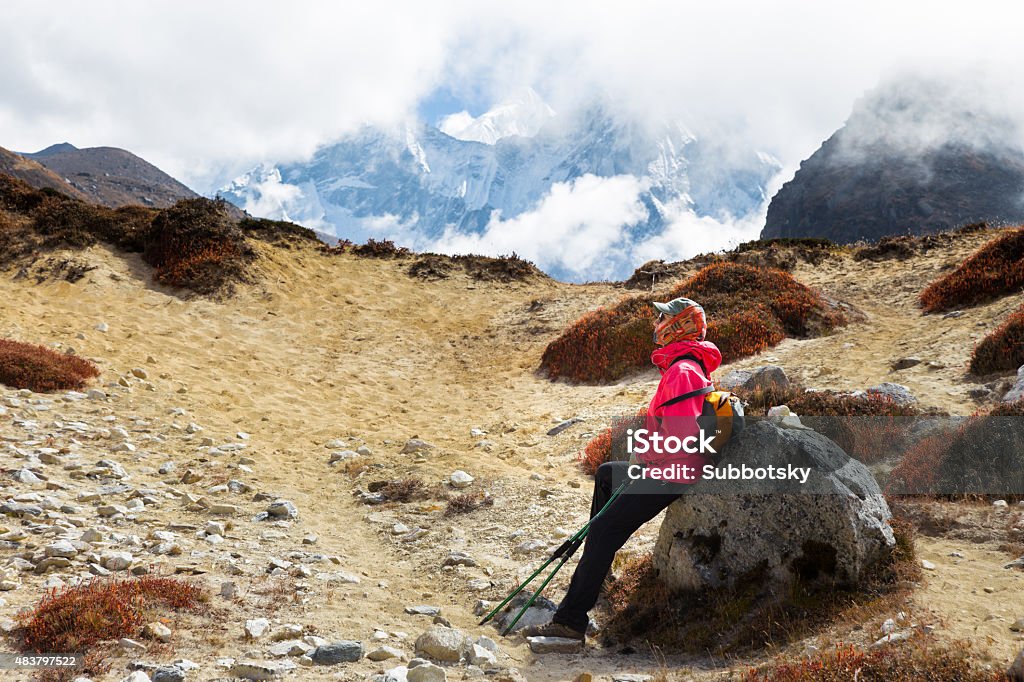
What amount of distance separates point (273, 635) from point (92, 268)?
70.0 feet

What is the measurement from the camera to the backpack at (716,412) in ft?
17.6

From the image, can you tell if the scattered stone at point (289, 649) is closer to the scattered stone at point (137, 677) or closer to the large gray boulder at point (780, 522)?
the scattered stone at point (137, 677)

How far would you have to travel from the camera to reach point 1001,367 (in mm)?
11250

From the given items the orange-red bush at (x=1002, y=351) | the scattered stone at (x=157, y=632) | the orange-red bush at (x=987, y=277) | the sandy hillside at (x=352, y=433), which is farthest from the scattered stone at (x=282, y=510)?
the orange-red bush at (x=987, y=277)

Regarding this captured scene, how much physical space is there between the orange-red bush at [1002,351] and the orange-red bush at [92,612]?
13.0 meters

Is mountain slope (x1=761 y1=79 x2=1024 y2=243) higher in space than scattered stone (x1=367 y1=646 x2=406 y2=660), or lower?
higher

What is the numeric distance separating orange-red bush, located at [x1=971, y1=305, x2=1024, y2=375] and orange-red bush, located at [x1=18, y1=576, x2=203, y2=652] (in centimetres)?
1303

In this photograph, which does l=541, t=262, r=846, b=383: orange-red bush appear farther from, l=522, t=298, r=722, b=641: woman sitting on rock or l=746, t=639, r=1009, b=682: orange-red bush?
l=746, t=639, r=1009, b=682: orange-red bush

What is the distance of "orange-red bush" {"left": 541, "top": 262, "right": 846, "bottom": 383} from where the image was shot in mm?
17719

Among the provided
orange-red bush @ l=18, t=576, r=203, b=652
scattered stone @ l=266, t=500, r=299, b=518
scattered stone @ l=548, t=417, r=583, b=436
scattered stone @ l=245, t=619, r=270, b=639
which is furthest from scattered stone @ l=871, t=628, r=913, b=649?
scattered stone @ l=548, t=417, r=583, b=436

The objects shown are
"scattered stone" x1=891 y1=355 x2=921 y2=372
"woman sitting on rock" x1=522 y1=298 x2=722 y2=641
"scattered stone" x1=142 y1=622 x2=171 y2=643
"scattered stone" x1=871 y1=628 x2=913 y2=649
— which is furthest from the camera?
"scattered stone" x1=891 y1=355 x2=921 y2=372

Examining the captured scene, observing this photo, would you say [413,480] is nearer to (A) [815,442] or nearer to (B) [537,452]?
(B) [537,452]

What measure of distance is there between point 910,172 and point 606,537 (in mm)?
121248

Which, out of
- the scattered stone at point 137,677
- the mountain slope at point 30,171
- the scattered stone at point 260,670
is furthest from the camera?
the mountain slope at point 30,171
